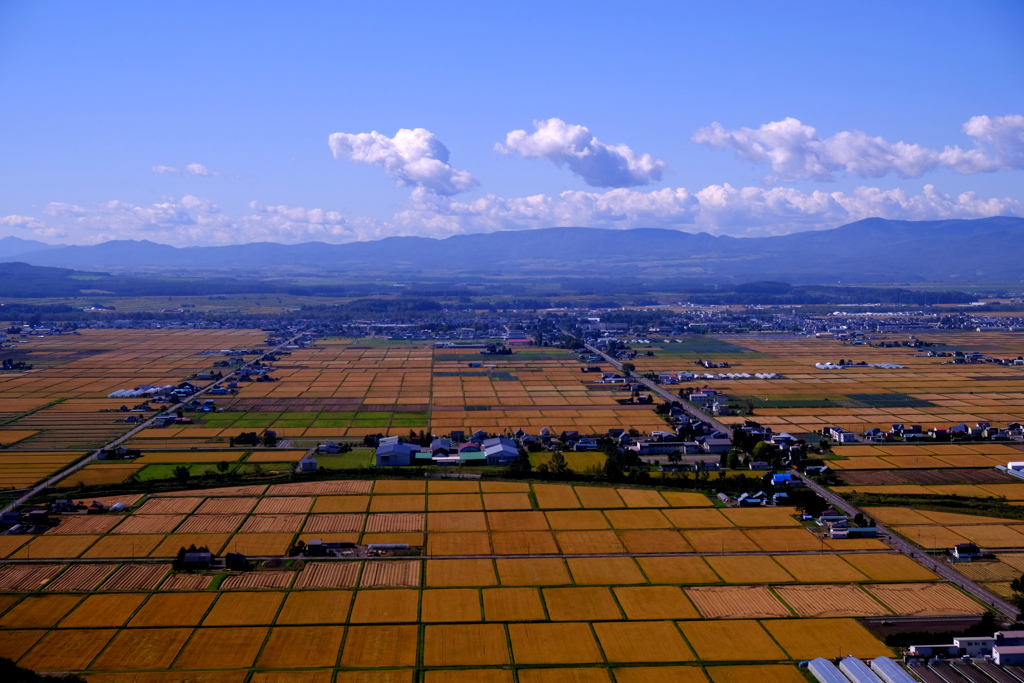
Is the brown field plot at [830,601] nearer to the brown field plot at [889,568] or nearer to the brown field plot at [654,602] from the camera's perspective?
the brown field plot at [889,568]

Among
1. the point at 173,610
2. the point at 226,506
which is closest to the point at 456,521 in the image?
the point at 226,506

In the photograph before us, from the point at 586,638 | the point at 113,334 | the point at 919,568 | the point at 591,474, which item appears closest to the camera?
the point at 586,638

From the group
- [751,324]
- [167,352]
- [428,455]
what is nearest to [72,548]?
[428,455]

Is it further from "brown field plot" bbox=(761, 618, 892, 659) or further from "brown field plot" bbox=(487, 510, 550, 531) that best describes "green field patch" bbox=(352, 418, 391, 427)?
"brown field plot" bbox=(761, 618, 892, 659)

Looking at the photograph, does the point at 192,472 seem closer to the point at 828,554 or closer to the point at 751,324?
the point at 828,554

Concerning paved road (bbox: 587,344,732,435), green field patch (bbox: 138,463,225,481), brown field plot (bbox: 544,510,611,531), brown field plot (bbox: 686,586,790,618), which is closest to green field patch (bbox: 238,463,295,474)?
green field patch (bbox: 138,463,225,481)

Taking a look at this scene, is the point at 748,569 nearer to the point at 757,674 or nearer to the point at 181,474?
the point at 757,674
